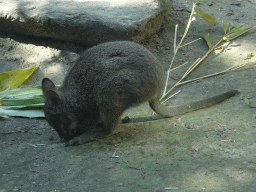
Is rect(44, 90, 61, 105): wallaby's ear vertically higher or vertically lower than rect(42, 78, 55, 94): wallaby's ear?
lower

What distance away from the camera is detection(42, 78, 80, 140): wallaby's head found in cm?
356

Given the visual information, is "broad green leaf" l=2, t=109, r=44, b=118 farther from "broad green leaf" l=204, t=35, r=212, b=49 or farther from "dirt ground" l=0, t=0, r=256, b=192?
"broad green leaf" l=204, t=35, r=212, b=49

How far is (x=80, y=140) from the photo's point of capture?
361cm

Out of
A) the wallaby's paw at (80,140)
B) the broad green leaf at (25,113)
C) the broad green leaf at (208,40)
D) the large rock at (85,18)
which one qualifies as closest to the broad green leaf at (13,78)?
the broad green leaf at (25,113)

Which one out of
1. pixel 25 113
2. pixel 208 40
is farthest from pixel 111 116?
pixel 208 40

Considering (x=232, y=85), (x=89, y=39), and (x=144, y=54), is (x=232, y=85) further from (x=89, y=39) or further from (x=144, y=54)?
(x=89, y=39)

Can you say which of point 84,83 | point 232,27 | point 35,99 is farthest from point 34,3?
point 232,27

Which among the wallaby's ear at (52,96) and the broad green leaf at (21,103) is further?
the broad green leaf at (21,103)

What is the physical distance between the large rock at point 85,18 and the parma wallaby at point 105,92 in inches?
68.6

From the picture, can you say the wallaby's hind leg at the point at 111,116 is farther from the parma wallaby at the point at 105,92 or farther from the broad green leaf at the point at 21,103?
the broad green leaf at the point at 21,103

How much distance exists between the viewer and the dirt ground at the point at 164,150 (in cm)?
238

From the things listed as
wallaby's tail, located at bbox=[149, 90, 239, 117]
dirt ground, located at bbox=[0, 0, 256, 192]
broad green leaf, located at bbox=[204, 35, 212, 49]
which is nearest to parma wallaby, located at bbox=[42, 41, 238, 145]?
wallaby's tail, located at bbox=[149, 90, 239, 117]

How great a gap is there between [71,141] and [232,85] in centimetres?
258

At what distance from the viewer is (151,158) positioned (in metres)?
2.85
